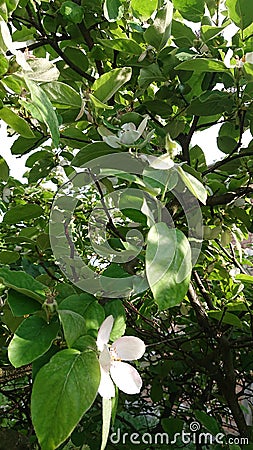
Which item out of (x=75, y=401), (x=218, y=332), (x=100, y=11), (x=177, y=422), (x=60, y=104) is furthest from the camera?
(x=177, y=422)

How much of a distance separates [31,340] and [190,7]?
62 cm

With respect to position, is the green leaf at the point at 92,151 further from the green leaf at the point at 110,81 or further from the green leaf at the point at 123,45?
the green leaf at the point at 123,45

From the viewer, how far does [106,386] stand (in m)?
0.47

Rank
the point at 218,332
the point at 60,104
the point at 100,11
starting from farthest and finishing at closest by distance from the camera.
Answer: the point at 218,332
the point at 100,11
the point at 60,104

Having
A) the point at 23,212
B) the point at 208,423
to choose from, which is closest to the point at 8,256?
the point at 23,212

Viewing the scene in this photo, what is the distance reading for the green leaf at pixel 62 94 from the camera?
23.5 inches

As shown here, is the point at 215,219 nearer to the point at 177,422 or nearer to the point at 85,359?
the point at 177,422

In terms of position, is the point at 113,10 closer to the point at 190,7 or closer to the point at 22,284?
the point at 190,7

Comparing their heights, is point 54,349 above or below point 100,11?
below

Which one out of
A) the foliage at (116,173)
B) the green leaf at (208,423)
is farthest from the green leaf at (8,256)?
the green leaf at (208,423)

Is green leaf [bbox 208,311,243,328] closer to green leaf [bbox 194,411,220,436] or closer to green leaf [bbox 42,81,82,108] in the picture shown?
green leaf [bbox 194,411,220,436]

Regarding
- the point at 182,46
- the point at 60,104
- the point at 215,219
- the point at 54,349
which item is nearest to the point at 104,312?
the point at 54,349

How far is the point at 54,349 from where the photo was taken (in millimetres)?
538

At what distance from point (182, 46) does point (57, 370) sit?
1.97 ft
